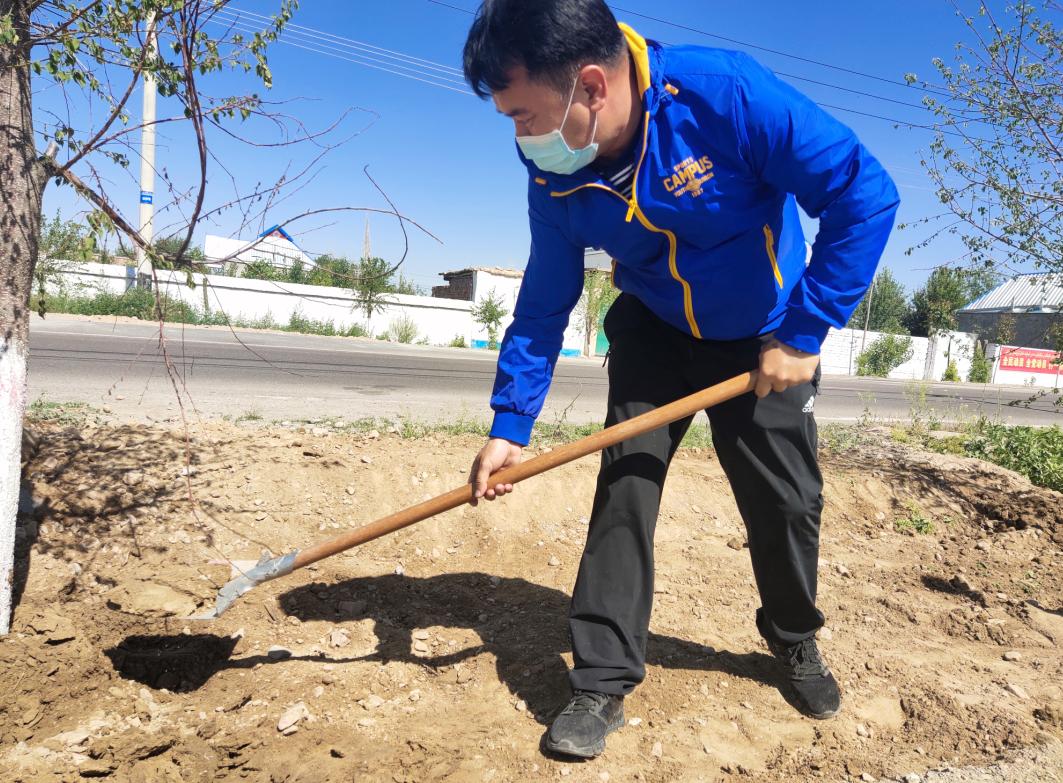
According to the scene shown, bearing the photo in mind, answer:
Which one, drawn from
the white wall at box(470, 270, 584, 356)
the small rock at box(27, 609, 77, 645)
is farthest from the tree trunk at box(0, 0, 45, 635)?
the white wall at box(470, 270, 584, 356)

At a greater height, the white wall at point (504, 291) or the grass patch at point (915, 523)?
the white wall at point (504, 291)

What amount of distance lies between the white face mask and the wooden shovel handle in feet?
2.47

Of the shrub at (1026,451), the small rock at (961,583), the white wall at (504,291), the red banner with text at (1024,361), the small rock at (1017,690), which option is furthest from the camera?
the red banner with text at (1024,361)

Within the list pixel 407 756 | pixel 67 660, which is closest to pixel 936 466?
pixel 407 756

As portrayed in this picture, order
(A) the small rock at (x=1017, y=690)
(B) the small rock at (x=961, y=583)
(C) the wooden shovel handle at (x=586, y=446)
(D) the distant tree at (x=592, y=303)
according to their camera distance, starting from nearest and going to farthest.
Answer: (C) the wooden shovel handle at (x=586, y=446) < (A) the small rock at (x=1017, y=690) < (B) the small rock at (x=961, y=583) < (D) the distant tree at (x=592, y=303)

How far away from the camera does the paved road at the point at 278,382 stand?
671 cm

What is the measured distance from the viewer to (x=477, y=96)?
1.94 meters

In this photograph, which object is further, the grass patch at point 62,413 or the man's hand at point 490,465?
the grass patch at point 62,413

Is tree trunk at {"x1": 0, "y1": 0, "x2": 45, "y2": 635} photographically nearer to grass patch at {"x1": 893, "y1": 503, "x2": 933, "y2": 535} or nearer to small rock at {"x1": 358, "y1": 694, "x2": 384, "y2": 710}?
small rock at {"x1": 358, "y1": 694, "x2": 384, "y2": 710}

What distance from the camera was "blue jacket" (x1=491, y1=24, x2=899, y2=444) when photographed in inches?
72.6

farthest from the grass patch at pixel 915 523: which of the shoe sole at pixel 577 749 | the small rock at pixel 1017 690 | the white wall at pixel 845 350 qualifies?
the white wall at pixel 845 350

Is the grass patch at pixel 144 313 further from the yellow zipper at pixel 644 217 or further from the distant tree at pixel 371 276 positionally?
the yellow zipper at pixel 644 217

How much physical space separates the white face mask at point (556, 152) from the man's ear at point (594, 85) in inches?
1.1

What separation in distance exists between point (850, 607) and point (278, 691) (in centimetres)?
241
